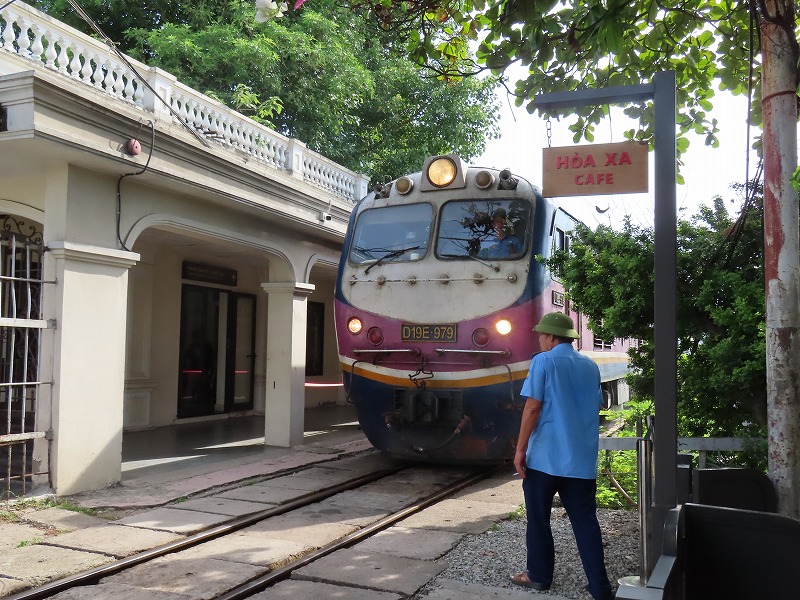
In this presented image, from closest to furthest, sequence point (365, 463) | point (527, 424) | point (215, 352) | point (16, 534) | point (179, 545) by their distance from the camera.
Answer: point (527, 424)
point (179, 545)
point (16, 534)
point (365, 463)
point (215, 352)

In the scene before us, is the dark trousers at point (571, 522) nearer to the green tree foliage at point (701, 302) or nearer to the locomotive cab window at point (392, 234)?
the green tree foliage at point (701, 302)

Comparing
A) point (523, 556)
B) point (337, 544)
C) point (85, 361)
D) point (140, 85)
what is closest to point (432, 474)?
point (337, 544)

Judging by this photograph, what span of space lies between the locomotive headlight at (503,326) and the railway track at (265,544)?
1643mm

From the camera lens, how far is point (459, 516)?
631 centimetres

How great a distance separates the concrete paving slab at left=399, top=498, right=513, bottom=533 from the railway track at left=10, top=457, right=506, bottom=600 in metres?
0.13

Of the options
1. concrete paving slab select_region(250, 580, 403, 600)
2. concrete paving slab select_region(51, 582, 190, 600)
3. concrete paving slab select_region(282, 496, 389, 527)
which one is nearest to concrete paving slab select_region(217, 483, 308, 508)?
concrete paving slab select_region(282, 496, 389, 527)

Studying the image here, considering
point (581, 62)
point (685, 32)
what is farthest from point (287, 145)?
point (685, 32)

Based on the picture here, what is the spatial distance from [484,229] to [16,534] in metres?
5.12

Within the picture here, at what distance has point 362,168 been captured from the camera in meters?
18.3

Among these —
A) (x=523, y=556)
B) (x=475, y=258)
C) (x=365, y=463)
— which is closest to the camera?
(x=523, y=556)

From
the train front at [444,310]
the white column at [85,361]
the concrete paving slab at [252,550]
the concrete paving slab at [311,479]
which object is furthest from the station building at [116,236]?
the concrete paving slab at [252,550]

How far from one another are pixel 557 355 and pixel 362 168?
14.5m

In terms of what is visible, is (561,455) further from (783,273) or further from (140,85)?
(140,85)

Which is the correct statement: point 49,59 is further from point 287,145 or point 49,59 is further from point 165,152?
point 287,145
